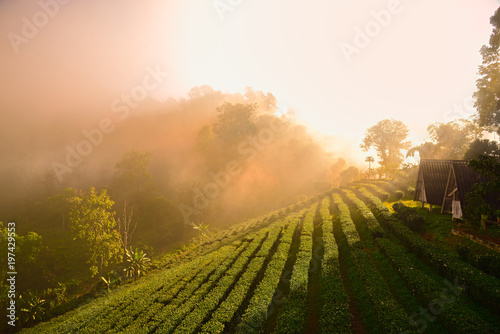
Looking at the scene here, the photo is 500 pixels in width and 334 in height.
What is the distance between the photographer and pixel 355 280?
583 inches

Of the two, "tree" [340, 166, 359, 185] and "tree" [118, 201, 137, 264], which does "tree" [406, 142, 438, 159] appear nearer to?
"tree" [340, 166, 359, 185]

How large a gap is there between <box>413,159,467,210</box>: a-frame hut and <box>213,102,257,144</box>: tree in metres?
47.6

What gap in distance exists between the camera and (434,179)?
94.9ft

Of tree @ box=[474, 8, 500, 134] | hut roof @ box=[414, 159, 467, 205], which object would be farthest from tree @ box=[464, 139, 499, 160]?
hut roof @ box=[414, 159, 467, 205]

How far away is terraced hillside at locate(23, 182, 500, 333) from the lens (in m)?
10.5

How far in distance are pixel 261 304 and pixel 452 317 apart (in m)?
9.38

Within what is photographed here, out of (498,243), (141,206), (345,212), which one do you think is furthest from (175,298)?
(141,206)

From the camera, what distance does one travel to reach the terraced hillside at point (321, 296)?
414 inches

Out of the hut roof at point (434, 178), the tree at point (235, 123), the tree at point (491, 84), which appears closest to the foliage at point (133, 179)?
the tree at point (235, 123)

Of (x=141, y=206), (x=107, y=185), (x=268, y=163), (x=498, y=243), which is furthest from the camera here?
(x=268, y=163)

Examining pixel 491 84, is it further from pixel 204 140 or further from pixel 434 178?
pixel 204 140

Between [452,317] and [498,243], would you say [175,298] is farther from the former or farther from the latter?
[498,243]

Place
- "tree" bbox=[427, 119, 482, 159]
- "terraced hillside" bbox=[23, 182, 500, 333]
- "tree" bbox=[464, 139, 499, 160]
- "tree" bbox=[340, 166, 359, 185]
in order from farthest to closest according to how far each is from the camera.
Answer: "tree" bbox=[340, 166, 359, 185], "tree" bbox=[427, 119, 482, 159], "tree" bbox=[464, 139, 499, 160], "terraced hillside" bbox=[23, 182, 500, 333]

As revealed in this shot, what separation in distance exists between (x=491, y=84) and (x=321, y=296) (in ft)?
129
